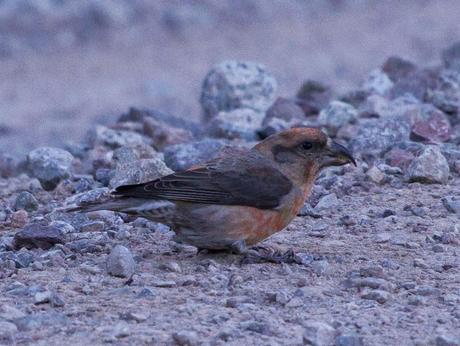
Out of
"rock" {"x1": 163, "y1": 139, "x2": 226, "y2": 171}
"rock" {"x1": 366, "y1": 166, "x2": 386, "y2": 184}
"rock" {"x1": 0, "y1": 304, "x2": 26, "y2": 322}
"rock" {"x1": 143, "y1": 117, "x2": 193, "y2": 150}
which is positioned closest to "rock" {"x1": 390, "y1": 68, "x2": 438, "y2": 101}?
"rock" {"x1": 143, "y1": 117, "x2": 193, "y2": 150}

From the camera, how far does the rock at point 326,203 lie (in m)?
8.41

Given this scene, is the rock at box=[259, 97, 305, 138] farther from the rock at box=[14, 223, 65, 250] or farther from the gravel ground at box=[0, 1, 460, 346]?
the rock at box=[14, 223, 65, 250]

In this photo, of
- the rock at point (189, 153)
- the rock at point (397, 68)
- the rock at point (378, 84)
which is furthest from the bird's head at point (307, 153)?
the rock at point (397, 68)

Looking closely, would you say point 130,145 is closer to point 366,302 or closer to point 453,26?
point 366,302

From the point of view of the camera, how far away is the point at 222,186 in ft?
24.3

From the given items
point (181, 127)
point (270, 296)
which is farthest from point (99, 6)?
point (270, 296)

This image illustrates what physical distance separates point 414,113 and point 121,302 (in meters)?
5.03

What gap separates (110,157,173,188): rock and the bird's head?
1.19 m

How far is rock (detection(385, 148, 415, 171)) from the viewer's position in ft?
30.3

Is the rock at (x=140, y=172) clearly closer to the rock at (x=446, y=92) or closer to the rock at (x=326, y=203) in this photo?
the rock at (x=326, y=203)

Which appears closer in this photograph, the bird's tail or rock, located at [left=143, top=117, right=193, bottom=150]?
the bird's tail

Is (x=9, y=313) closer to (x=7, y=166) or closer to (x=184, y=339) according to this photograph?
(x=184, y=339)

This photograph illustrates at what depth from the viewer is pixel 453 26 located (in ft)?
74.2

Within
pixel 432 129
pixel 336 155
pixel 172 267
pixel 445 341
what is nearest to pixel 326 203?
pixel 336 155
